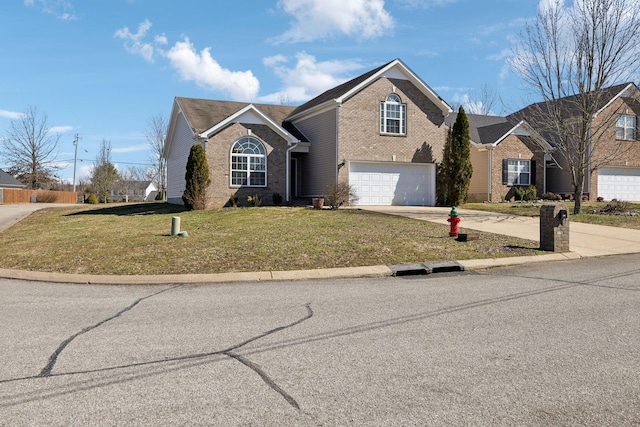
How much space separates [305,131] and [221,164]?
6.19 m

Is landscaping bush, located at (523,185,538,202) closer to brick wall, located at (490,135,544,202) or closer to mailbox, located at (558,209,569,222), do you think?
brick wall, located at (490,135,544,202)

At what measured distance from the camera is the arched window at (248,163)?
23.6 metres

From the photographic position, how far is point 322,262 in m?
10.5

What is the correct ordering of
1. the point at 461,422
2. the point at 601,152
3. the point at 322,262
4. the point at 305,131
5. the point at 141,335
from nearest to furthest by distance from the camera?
the point at 461,422 → the point at 141,335 → the point at 322,262 → the point at 305,131 → the point at 601,152

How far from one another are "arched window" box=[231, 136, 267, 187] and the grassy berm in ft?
20.8

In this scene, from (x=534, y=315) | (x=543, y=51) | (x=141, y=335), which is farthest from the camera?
(x=543, y=51)

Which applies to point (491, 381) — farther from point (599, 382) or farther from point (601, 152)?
point (601, 152)

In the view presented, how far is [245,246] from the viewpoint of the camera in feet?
39.3

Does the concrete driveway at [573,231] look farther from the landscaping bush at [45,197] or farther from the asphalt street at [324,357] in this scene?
the landscaping bush at [45,197]

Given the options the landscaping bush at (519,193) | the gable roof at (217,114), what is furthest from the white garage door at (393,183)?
the landscaping bush at (519,193)

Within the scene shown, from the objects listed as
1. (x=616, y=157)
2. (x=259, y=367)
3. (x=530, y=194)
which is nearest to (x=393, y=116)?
(x=530, y=194)

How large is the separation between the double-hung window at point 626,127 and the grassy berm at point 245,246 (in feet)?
71.6

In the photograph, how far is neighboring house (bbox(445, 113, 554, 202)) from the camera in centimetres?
3047

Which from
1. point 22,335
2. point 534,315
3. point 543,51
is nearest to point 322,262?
point 534,315
